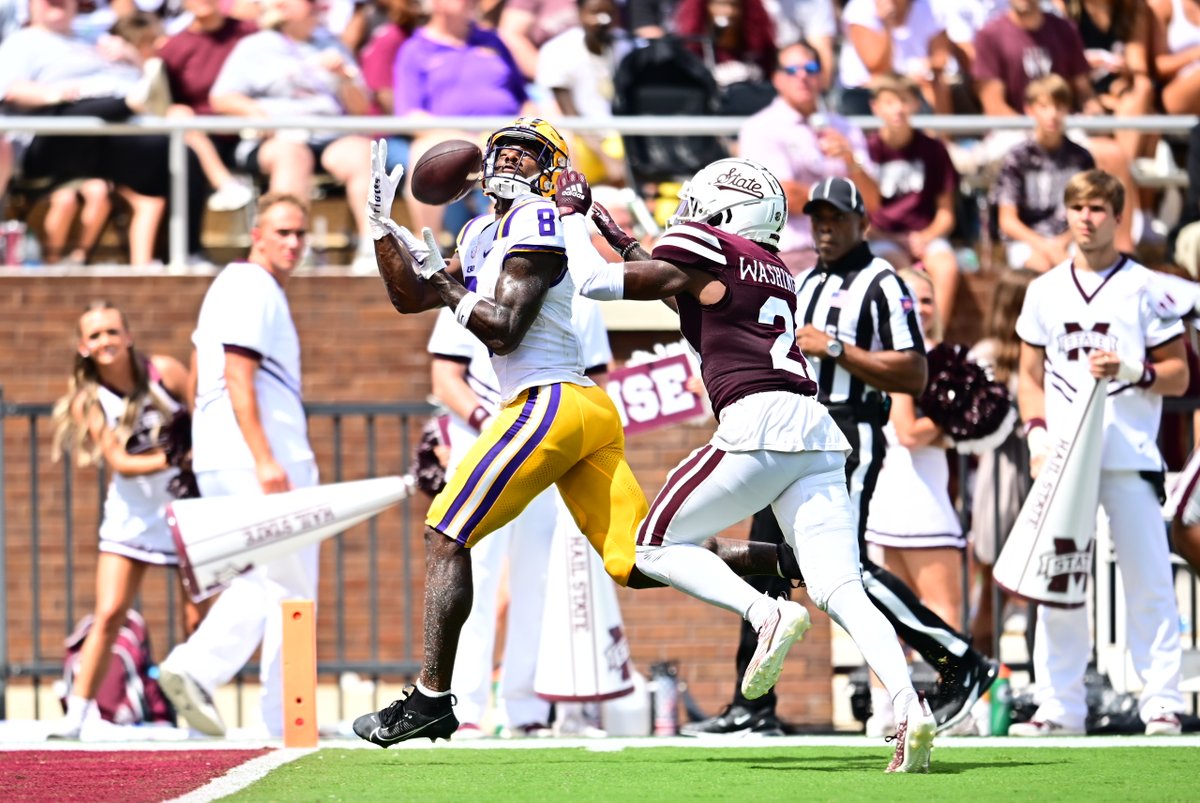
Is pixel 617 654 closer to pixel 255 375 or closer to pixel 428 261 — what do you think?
pixel 255 375

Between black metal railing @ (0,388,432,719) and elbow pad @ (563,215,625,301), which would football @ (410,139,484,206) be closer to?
elbow pad @ (563,215,625,301)

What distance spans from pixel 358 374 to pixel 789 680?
10.1 ft

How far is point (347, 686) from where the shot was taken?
11.6m

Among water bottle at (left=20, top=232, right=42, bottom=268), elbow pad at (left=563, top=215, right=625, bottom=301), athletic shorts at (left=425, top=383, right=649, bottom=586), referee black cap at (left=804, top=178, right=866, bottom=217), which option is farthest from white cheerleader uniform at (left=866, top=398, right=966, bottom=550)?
water bottle at (left=20, top=232, right=42, bottom=268)

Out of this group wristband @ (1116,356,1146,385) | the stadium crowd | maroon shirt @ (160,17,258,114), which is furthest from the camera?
maroon shirt @ (160,17,258,114)

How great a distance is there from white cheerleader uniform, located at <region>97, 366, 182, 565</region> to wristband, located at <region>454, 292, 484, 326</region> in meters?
3.18

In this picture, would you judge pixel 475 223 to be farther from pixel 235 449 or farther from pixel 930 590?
pixel 930 590

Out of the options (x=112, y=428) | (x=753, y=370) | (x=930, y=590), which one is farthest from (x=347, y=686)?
(x=753, y=370)

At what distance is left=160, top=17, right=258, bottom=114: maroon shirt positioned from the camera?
12.3m

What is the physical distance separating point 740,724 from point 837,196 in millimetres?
2338

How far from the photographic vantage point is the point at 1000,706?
9.10 metres

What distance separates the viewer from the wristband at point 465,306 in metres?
6.94

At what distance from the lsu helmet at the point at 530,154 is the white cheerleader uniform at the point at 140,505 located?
3.08 meters

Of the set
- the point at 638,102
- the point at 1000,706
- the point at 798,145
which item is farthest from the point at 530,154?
the point at 638,102
